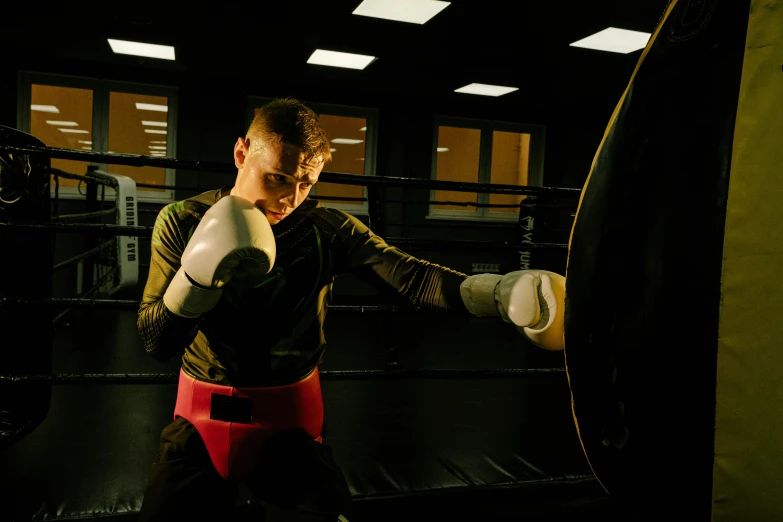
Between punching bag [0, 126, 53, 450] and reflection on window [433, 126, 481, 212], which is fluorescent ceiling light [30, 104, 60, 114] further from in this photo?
punching bag [0, 126, 53, 450]

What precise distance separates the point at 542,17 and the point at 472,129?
345 cm

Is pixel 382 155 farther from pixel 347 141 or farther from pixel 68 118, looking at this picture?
pixel 68 118

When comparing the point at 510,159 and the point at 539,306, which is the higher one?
the point at 510,159

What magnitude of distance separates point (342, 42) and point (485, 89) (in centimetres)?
223

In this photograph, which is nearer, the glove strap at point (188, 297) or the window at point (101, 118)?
the glove strap at point (188, 297)

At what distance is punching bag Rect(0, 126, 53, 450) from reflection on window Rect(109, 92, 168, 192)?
5033 millimetres

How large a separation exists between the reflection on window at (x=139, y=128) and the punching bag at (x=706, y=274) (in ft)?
21.5

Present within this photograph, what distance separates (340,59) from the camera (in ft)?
19.1

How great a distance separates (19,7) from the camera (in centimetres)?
453

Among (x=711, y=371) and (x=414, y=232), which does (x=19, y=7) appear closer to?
(x=414, y=232)

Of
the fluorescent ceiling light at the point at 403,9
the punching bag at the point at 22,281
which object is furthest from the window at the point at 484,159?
the punching bag at the point at 22,281

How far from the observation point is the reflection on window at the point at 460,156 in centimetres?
786

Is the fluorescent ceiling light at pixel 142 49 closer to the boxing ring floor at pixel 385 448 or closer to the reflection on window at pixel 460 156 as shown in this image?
the boxing ring floor at pixel 385 448

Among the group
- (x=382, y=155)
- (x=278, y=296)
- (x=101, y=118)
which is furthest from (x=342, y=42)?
(x=278, y=296)
